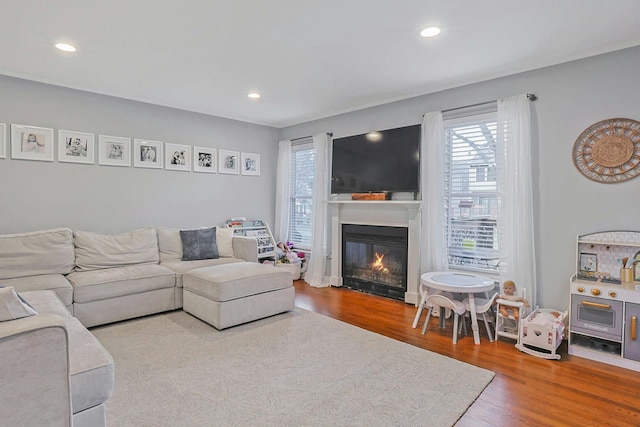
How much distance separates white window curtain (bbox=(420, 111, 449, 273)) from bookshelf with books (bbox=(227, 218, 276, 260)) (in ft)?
7.73

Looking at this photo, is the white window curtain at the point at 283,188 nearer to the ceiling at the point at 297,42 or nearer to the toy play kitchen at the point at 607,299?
the ceiling at the point at 297,42

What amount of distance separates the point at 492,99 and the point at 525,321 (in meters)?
2.13

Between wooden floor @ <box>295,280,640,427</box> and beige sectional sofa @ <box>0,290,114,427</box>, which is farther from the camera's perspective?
wooden floor @ <box>295,280,640,427</box>

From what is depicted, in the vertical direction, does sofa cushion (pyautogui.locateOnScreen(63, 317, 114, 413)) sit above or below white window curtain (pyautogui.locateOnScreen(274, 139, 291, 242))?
below

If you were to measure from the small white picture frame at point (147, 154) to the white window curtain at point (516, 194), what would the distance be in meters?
4.04

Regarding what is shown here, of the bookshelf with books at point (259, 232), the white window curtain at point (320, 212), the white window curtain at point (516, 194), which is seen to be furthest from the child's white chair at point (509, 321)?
the bookshelf with books at point (259, 232)

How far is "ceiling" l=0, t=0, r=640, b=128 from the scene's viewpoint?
2.28 m

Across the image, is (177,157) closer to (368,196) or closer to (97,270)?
(97,270)

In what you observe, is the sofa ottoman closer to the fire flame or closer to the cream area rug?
the cream area rug

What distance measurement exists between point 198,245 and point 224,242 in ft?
1.32

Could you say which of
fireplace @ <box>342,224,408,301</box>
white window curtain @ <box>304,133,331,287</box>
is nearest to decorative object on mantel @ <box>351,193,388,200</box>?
fireplace @ <box>342,224,408,301</box>

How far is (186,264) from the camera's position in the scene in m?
4.03

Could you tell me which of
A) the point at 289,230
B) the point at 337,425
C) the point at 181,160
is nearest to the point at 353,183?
the point at 289,230

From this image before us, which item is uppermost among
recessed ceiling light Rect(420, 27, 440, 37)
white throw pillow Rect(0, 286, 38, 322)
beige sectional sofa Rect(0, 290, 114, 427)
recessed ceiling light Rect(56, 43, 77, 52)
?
recessed ceiling light Rect(56, 43, 77, 52)
